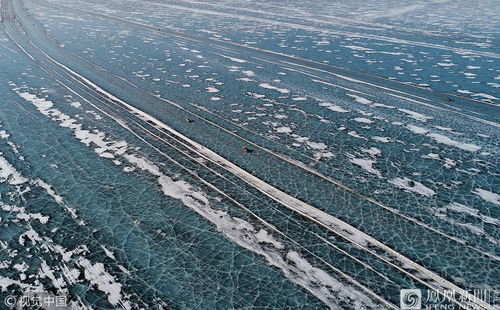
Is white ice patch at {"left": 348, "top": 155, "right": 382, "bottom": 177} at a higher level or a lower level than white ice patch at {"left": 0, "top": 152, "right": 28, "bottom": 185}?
higher

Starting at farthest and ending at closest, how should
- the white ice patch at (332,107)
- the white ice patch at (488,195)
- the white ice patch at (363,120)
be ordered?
the white ice patch at (332,107) → the white ice patch at (363,120) → the white ice patch at (488,195)

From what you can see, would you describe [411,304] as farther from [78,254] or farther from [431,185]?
[78,254]

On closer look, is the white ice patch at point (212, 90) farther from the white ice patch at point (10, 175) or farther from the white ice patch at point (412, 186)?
the white ice patch at point (412, 186)

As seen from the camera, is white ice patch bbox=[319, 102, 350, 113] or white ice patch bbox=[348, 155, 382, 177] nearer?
white ice patch bbox=[348, 155, 382, 177]

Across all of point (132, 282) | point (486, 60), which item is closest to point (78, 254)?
point (132, 282)

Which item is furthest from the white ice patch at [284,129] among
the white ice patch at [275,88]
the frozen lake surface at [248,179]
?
the white ice patch at [275,88]

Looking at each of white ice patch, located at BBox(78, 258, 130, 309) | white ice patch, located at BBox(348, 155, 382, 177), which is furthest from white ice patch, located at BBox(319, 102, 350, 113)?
white ice patch, located at BBox(78, 258, 130, 309)

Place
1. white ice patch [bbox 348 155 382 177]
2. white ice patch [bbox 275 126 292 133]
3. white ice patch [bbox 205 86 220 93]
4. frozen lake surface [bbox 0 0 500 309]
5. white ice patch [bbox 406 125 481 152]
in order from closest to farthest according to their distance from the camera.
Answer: frozen lake surface [bbox 0 0 500 309] → white ice patch [bbox 348 155 382 177] → white ice patch [bbox 406 125 481 152] → white ice patch [bbox 275 126 292 133] → white ice patch [bbox 205 86 220 93]

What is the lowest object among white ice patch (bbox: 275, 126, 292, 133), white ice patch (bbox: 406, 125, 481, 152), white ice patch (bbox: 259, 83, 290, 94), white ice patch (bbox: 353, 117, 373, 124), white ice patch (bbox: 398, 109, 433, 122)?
white ice patch (bbox: 259, 83, 290, 94)

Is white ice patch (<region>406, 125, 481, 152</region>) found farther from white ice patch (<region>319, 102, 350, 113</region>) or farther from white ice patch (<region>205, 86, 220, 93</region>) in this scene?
white ice patch (<region>205, 86, 220, 93</region>)
